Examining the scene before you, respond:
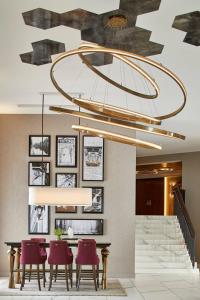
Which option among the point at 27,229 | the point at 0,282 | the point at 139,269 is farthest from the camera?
the point at 139,269

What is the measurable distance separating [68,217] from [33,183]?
3.56 feet

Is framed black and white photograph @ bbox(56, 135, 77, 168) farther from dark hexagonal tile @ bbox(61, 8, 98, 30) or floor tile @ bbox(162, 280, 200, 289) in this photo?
dark hexagonal tile @ bbox(61, 8, 98, 30)

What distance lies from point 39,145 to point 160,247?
5205mm

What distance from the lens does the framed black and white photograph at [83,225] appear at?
10492 millimetres

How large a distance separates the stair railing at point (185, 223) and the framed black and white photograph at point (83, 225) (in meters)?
3.53

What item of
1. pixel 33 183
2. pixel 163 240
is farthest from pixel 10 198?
pixel 163 240

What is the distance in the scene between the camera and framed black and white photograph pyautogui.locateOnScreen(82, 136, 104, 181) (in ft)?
34.9

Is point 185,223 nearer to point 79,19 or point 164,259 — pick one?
point 164,259

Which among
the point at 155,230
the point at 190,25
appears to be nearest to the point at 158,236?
the point at 155,230

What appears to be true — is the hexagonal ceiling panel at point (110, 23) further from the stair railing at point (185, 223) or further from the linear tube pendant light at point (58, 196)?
the stair railing at point (185, 223)

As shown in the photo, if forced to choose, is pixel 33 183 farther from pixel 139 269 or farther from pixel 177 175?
pixel 177 175

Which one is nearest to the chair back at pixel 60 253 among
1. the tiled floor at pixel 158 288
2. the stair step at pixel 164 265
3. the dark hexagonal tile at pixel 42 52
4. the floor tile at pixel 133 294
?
the tiled floor at pixel 158 288

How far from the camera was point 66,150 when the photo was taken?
10.7 m

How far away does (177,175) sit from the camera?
19969 millimetres
